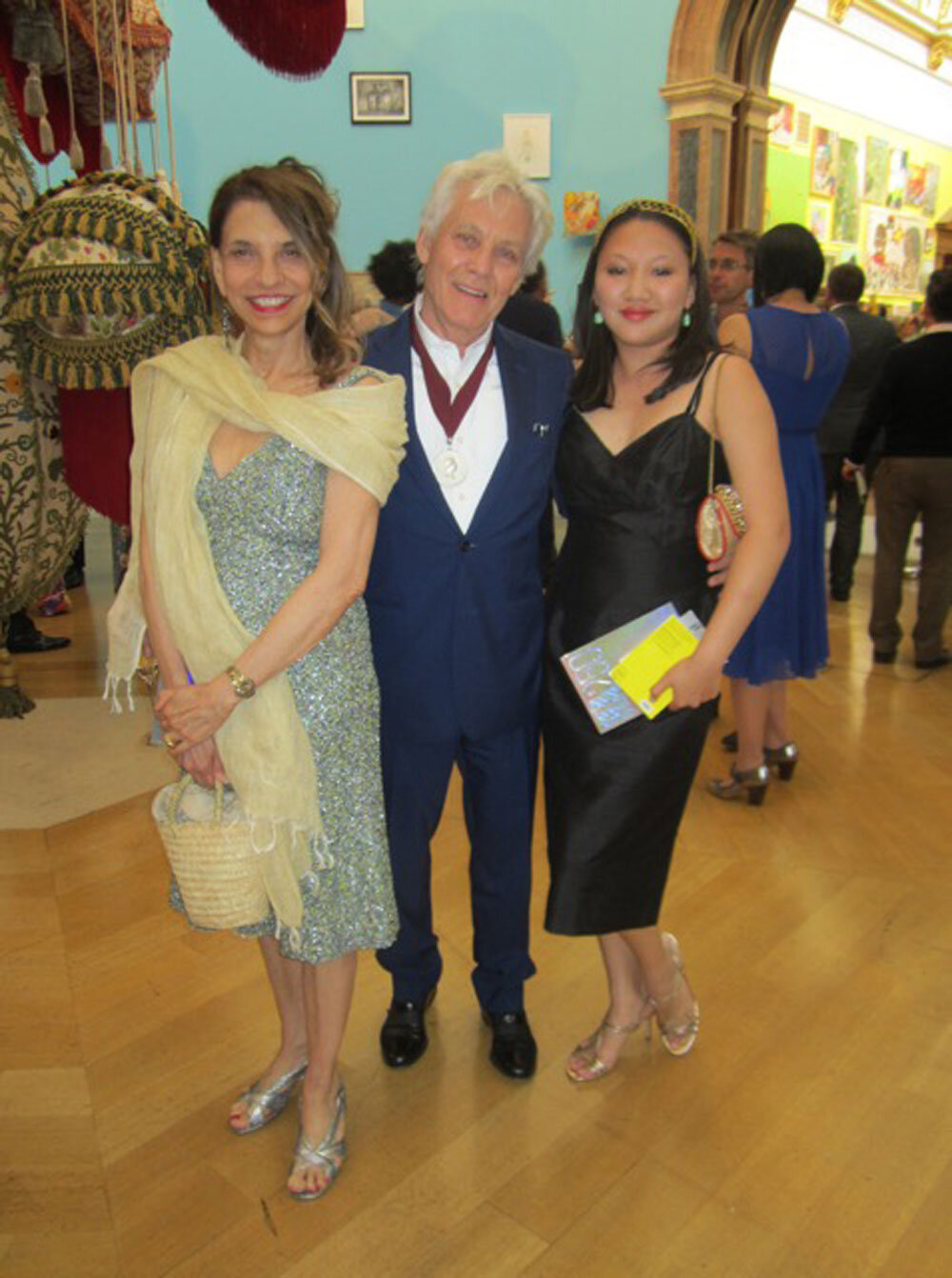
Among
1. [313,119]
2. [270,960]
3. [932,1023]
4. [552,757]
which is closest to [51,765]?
[270,960]

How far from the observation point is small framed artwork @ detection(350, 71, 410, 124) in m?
6.12

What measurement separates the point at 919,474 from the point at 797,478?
1698mm

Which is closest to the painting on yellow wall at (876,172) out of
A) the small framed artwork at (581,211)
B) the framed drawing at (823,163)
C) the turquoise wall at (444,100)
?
the framed drawing at (823,163)

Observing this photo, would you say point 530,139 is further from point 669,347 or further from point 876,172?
point 669,347

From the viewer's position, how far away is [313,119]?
20.4ft

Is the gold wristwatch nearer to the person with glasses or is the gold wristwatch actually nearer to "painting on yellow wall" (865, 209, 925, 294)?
the person with glasses

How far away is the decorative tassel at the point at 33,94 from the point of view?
2.05 metres

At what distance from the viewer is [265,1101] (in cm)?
188

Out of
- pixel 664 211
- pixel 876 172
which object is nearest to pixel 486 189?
pixel 664 211

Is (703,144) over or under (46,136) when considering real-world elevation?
over

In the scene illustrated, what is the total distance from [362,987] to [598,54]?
5679 mm

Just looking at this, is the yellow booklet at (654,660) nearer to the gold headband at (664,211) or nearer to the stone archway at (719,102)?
the gold headband at (664,211)

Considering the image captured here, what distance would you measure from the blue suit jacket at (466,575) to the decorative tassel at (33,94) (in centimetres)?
92

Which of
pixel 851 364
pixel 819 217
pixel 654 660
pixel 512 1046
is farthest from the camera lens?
pixel 819 217
